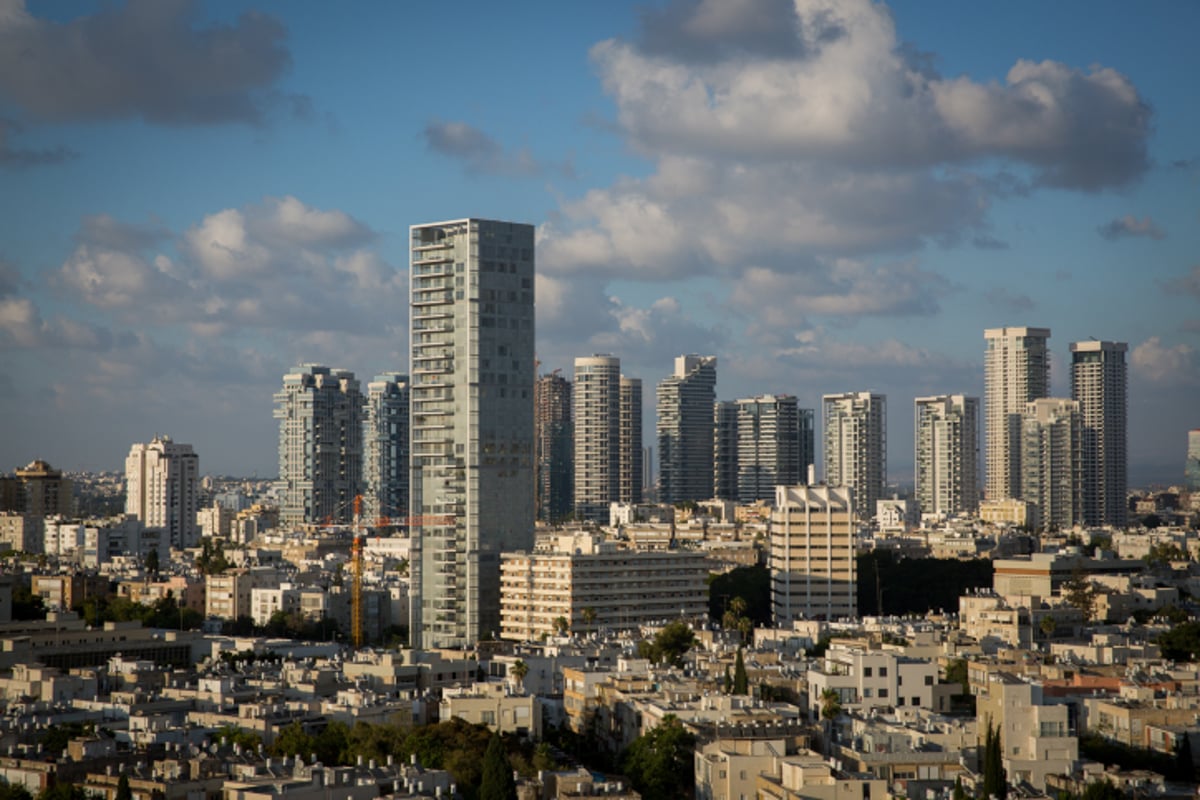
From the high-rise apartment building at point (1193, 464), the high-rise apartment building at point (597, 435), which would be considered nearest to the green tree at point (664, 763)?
the high-rise apartment building at point (597, 435)

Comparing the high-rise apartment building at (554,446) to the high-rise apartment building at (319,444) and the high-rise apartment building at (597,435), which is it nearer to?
the high-rise apartment building at (597,435)

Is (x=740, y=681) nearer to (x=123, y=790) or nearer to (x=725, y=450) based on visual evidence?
(x=123, y=790)

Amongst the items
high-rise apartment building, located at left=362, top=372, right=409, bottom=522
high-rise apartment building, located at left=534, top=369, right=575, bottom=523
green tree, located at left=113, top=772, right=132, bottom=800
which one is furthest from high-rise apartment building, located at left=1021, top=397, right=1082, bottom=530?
green tree, located at left=113, top=772, right=132, bottom=800

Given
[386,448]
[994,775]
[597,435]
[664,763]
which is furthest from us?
[597,435]

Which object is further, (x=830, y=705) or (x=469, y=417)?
(x=469, y=417)

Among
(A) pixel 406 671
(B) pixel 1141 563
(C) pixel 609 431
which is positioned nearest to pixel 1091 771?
(A) pixel 406 671

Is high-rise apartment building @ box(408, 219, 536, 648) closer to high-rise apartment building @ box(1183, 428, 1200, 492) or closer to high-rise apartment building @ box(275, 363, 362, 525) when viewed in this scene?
high-rise apartment building @ box(275, 363, 362, 525)

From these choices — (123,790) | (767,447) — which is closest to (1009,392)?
(767,447)
